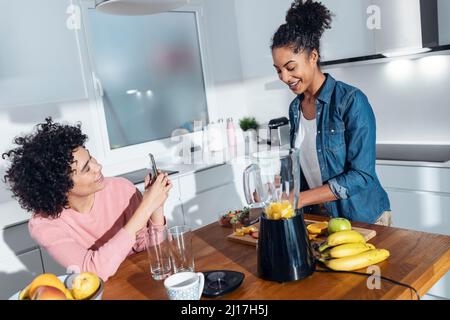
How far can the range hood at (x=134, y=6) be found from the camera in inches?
57.5

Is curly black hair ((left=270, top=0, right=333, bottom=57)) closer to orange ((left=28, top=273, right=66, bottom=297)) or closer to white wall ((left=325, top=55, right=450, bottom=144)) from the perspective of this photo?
orange ((left=28, top=273, right=66, bottom=297))

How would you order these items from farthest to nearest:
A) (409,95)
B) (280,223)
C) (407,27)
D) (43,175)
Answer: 1. (409,95)
2. (407,27)
3. (43,175)
4. (280,223)

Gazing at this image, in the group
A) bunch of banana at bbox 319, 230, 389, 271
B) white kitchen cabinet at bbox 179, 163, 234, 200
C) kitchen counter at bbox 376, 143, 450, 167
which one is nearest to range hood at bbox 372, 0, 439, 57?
kitchen counter at bbox 376, 143, 450, 167

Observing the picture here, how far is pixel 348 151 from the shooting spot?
1.52 metres

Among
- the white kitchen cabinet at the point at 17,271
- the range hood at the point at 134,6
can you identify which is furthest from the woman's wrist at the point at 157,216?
the white kitchen cabinet at the point at 17,271

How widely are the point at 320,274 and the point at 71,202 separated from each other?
92 centimetres

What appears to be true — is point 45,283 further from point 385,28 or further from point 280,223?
point 385,28

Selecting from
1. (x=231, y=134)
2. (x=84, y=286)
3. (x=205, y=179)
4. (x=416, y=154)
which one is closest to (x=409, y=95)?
(x=416, y=154)

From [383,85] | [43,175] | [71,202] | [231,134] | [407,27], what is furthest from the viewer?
[231,134]

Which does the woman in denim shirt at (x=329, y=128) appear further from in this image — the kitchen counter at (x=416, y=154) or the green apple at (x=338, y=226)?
the kitchen counter at (x=416, y=154)

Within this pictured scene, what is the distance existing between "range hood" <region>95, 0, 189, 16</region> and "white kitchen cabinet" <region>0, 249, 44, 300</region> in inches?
50.8

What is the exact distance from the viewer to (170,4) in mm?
1571

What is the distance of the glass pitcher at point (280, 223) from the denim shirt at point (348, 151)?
0.37 m
